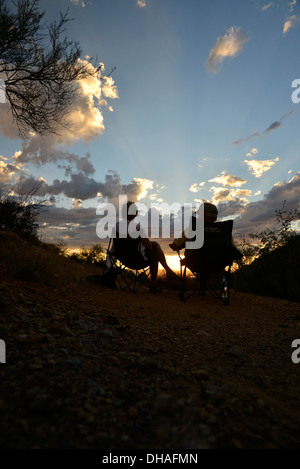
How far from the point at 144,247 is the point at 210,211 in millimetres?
1671

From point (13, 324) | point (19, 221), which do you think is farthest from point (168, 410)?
point (19, 221)

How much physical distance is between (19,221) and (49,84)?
4.10 metres

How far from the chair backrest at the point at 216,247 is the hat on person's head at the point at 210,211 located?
0.51ft

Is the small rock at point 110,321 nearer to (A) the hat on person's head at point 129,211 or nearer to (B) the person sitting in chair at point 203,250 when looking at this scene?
(B) the person sitting in chair at point 203,250

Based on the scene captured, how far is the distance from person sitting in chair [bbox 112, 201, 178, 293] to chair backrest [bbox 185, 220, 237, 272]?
1.04m

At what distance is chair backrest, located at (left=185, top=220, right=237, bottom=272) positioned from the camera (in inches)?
185


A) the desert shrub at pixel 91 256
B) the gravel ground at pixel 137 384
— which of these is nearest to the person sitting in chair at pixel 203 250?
the gravel ground at pixel 137 384

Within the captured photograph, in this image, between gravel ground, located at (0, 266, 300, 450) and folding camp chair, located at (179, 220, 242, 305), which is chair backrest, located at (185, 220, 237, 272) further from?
gravel ground, located at (0, 266, 300, 450)

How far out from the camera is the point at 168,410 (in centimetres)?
120

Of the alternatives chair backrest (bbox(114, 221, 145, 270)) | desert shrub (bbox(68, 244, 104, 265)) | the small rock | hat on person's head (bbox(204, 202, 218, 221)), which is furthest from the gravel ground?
desert shrub (bbox(68, 244, 104, 265))

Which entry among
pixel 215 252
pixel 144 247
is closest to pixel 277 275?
pixel 215 252

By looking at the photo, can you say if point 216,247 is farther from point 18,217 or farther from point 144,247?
point 18,217

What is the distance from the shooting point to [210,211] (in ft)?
15.9
